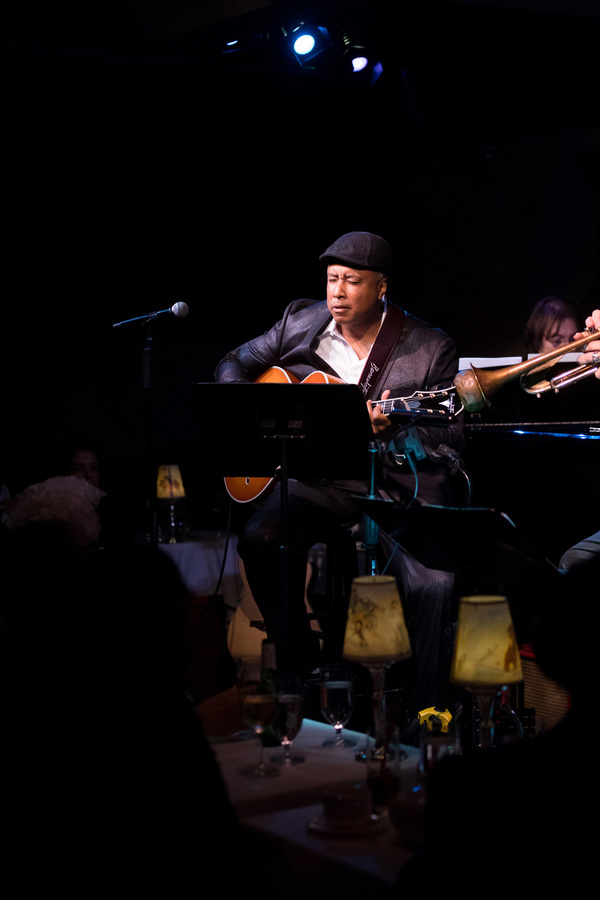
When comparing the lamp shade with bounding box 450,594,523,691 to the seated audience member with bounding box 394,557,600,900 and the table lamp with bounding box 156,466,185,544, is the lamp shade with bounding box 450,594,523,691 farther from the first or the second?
the table lamp with bounding box 156,466,185,544

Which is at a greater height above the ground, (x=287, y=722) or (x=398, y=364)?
(x=398, y=364)

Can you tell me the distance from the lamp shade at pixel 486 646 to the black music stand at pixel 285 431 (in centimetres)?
149

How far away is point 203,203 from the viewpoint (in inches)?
271

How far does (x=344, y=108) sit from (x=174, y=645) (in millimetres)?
5138

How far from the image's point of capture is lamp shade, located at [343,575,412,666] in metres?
1.98

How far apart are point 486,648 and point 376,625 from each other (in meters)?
0.27

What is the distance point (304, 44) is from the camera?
203 inches

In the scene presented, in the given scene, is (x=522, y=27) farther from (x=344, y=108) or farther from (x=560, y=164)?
(x=344, y=108)

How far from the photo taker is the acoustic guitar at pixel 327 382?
346 cm

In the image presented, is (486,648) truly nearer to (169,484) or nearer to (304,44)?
(169,484)

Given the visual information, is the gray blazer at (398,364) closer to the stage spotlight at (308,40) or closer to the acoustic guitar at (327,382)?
the acoustic guitar at (327,382)

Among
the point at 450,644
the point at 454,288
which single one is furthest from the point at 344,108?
the point at 450,644

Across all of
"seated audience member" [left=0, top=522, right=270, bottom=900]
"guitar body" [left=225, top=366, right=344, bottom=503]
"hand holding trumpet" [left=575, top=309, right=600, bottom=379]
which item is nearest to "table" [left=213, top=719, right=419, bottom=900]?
"seated audience member" [left=0, top=522, right=270, bottom=900]

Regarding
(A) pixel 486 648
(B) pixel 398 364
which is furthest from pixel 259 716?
(B) pixel 398 364
